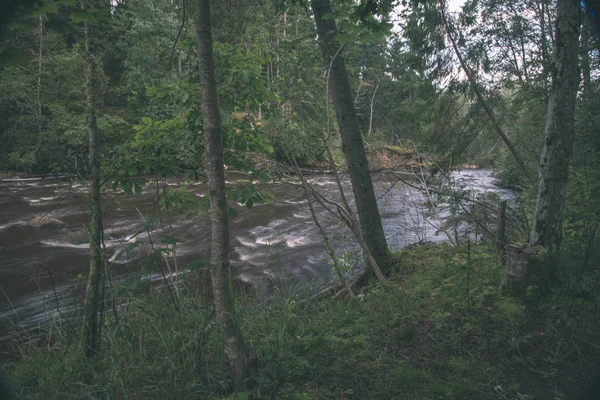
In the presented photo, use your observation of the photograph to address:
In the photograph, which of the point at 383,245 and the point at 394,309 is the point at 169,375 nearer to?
the point at 394,309

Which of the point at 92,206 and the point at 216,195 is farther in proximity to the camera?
the point at 92,206

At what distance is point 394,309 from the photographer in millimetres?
3857

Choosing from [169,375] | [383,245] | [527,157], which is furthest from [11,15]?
[527,157]

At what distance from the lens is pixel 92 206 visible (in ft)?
9.71

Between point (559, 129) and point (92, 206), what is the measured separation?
4.67 metres

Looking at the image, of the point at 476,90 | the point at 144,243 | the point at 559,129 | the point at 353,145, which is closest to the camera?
the point at 559,129

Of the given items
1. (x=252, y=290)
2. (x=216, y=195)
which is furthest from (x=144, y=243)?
(x=216, y=195)

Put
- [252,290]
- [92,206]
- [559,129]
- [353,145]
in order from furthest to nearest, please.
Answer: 1. [252,290]
2. [353,145]
3. [559,129]
4. [92,206]

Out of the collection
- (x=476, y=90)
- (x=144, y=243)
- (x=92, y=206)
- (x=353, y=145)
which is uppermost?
(x=476, y=90)

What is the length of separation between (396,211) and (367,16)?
376 inches

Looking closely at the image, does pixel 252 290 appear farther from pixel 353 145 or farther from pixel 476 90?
pixel 476 90

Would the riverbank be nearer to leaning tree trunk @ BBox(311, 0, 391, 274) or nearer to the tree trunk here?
the tree trunk

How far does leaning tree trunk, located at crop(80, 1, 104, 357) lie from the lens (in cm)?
296

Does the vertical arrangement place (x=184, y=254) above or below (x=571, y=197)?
below
